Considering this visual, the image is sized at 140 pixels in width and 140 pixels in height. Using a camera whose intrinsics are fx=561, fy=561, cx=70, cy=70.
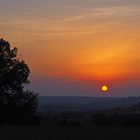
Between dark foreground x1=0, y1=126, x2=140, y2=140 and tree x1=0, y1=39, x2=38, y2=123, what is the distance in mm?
21347

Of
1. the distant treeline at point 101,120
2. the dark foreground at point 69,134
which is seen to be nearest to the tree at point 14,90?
the distant treeline at point 101,120

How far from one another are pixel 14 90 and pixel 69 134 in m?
25.6

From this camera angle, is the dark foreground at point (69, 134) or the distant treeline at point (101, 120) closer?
the dark foreground at point (69, 134)

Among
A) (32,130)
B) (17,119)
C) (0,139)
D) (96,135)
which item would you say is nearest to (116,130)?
(96,135)

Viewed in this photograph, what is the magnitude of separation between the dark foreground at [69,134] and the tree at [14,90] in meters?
21.3

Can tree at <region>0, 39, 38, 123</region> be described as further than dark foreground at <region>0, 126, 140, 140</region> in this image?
Yes

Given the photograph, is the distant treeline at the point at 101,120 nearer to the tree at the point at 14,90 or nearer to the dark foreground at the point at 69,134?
the tree at the point at 14,90

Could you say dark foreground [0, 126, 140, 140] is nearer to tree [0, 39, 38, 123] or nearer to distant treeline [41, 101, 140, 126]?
distant treeline [41, 101, 140, 126]

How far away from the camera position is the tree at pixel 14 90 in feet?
157

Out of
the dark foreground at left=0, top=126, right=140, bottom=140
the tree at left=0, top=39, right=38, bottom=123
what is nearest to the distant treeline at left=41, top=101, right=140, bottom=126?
the tree at left=0, top=39, right=38, bottom=123

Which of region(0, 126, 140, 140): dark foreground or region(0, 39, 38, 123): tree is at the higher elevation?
region(0, 39, 38, 123): tree

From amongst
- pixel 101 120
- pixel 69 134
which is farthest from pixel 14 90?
pixel 69 134

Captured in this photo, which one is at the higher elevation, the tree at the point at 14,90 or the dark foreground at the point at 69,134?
the tree at the point at 14,90

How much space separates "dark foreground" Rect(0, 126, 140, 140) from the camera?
22.9 meters
